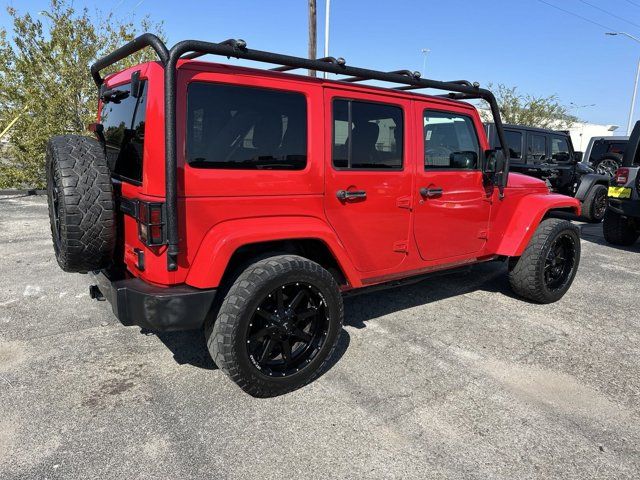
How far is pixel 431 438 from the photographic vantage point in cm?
247

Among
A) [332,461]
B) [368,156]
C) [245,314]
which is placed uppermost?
[368,156]

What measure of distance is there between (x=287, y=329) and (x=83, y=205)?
139cm

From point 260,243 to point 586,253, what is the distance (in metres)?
6.19

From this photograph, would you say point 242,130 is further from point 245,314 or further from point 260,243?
point 245,314

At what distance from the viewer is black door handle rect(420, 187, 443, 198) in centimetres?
360

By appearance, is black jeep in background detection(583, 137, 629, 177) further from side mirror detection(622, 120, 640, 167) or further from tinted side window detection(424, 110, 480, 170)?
tinted side window detection(424, 110, 480, 170)

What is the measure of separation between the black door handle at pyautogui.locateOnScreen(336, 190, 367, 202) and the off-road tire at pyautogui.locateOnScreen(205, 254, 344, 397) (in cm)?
53

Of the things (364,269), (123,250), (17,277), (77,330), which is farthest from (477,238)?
(17,277)

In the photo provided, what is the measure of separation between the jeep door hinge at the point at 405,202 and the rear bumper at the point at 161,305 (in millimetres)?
1582

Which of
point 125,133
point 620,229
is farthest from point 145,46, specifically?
point 620,229

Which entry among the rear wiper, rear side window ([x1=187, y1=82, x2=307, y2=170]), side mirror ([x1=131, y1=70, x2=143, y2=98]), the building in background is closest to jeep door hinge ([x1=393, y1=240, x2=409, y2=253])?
rear side window ([x1=187, y1=82, x2=307, y2=170])

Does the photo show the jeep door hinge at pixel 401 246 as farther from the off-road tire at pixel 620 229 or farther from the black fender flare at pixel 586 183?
the black fender flare at pixel 586 183

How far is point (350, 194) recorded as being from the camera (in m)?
3.15

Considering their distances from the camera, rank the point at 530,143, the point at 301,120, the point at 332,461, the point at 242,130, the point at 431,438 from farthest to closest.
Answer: the point at 530,143 → the point at 301,120 → the point at 242,130 → the point at 431,438 → the point at 332,461
